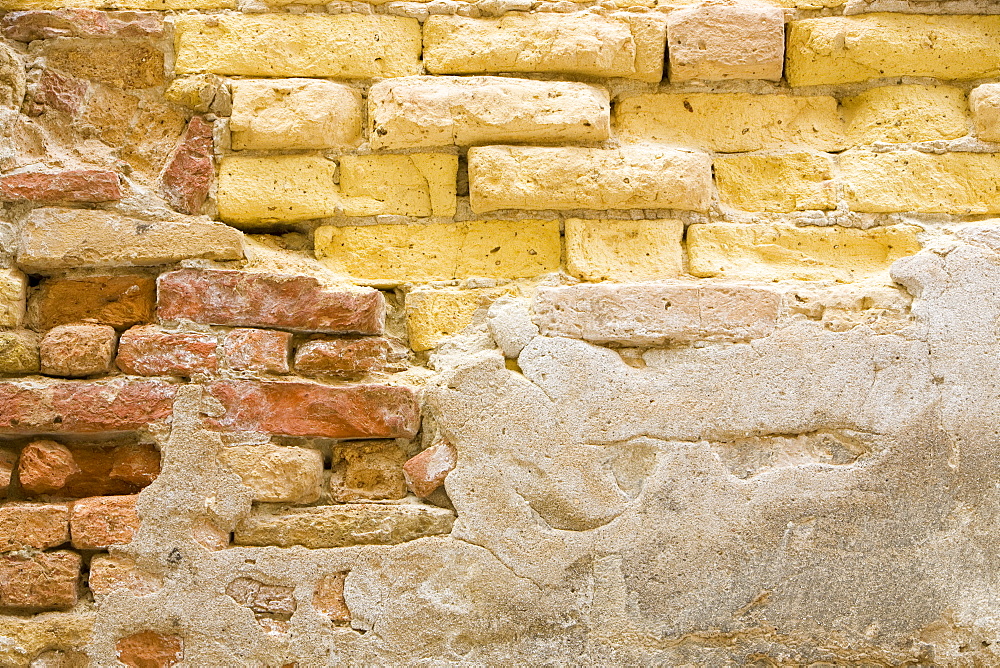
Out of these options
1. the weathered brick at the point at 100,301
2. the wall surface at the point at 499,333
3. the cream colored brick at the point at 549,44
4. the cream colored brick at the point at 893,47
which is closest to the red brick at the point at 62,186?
the wall surface at the point at 499,333

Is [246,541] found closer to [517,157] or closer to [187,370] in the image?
[187,370]

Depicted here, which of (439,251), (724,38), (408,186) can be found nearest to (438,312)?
(439,251)

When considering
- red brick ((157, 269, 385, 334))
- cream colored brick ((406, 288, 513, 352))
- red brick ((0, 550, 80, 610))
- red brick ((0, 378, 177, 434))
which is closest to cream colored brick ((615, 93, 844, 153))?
cream colored brick ((406, 288, 513, 352))

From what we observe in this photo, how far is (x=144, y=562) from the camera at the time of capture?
1.30 m

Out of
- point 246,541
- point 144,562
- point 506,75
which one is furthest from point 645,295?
point 144,562

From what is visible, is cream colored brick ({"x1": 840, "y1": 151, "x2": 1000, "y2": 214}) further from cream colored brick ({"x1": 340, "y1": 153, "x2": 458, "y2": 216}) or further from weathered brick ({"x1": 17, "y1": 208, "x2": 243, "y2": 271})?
weathered brick ({"x1": 17, "y1": 208, "x2": 243, "y2": 271})

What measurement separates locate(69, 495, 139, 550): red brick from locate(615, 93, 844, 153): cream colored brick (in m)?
1.03

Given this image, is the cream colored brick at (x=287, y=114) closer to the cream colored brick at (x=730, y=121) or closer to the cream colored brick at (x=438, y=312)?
the cream colored brick at (x=438, y=312)

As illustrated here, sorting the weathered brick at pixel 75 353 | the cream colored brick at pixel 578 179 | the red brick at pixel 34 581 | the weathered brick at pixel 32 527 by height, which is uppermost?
the cream colored brick at pixel 578 179

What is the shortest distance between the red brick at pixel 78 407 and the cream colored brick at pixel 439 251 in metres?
0.36

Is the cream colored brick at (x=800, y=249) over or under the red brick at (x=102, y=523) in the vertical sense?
over

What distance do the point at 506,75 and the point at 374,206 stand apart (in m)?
0.32

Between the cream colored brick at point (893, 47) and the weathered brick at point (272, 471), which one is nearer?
the weathered brick at point (272, 471)

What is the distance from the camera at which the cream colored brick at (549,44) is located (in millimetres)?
1423
